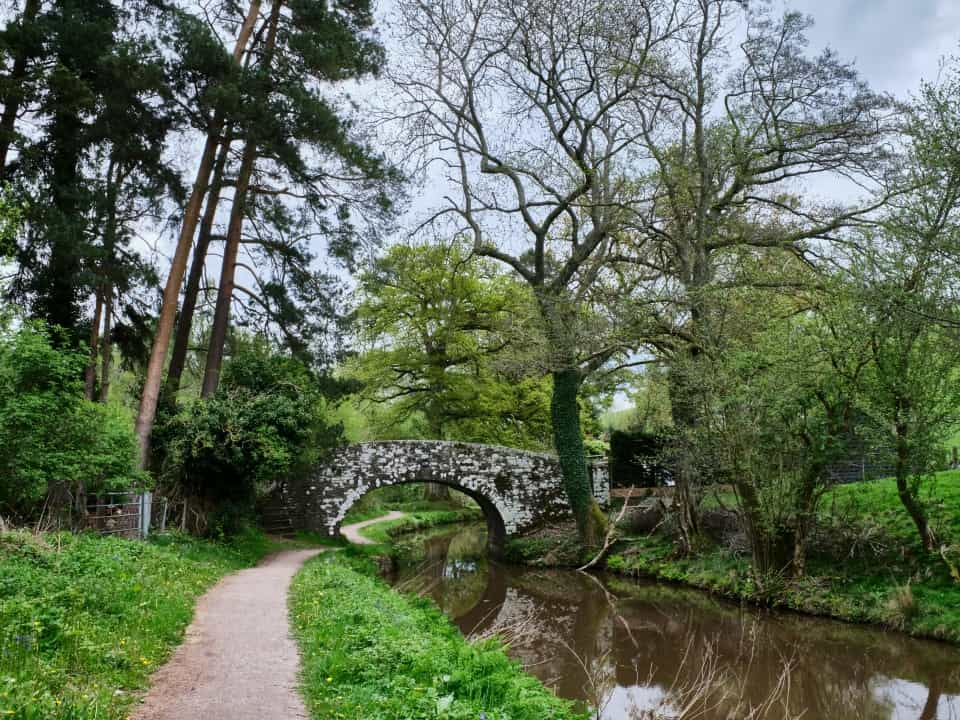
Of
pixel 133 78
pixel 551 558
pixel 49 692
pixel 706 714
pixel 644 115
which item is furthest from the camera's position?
pixel 551 558

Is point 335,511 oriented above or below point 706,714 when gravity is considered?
above

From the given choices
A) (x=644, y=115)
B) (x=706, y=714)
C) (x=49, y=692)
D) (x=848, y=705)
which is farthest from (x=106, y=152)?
(x=848, y=705)

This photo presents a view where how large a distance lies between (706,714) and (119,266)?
13.5m

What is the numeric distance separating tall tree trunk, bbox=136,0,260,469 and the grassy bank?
4.31 meters

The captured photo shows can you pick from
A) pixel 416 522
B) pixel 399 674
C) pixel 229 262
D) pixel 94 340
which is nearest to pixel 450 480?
pixel 229 262

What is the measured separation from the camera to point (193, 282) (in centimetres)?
1825

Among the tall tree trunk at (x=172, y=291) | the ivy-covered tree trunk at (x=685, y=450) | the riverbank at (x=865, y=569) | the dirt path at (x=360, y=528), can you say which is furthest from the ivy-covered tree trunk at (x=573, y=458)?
the tall tree trunk at (x=172, y=291)

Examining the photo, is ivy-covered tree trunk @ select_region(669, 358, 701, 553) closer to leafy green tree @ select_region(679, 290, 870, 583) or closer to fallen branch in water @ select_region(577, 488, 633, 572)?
leafy green tree @ select_region(679, 290, 870, 583)

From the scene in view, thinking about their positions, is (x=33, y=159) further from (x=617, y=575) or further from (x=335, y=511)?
(x=617, y=575)

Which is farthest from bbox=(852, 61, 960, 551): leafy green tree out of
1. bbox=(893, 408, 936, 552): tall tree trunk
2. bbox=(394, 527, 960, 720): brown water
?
bbox=(394, 527, 960, 720): brown water

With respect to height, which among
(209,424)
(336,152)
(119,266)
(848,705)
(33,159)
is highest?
(336,152)

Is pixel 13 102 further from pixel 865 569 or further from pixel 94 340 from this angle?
pixel 865 569

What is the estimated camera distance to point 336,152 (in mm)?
17453

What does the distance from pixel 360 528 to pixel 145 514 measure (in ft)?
48.3
